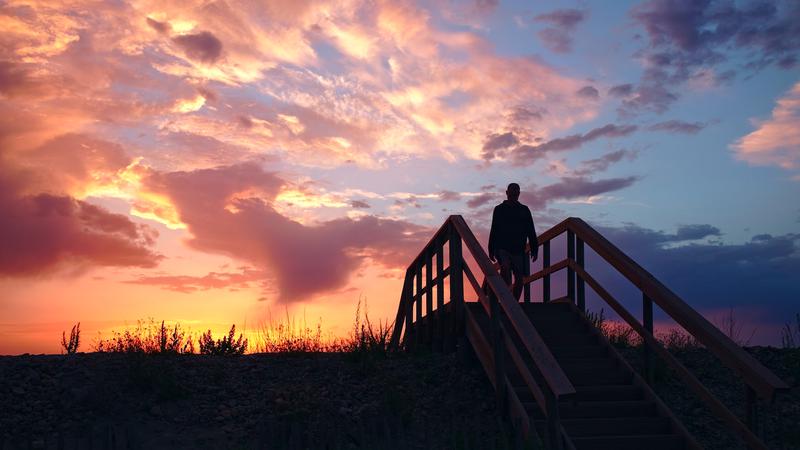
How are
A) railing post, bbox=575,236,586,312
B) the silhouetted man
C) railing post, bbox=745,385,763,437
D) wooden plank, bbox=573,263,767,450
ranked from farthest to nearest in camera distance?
the silhouetted man
railing post, bbox=575,236,586,312
wooden plank, bbox=573,263,767,450
railing post, bbox=745,385,763,437

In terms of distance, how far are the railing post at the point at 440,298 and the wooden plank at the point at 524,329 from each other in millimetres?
1243

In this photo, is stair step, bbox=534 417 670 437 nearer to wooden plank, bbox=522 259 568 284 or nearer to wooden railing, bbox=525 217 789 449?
wooden railing, bbox=525 217 789 449

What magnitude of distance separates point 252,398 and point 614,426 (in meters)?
4.15

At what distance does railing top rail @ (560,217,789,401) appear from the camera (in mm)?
5980

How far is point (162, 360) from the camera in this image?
9.59 m

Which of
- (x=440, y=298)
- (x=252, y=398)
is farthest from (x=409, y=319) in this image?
(x=252, y=398)

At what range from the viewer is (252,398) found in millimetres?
9000

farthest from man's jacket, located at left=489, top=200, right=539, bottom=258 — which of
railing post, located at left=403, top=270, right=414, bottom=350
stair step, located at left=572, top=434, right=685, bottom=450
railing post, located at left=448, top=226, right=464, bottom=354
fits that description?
stair step, located at left=572, top=434, right=685, bottom=450

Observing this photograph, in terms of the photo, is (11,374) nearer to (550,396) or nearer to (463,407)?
(463,407)

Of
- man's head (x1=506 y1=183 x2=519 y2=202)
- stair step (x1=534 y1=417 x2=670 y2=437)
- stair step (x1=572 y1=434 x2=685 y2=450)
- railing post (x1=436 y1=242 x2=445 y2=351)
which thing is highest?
man's head (x1=506 y1=183 x2=519 y2=202)

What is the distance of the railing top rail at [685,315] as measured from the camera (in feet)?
19.6

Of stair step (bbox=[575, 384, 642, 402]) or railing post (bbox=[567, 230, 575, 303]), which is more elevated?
railing post (bbox=[567, 230, 575, 303])

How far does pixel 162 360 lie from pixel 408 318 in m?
3.94

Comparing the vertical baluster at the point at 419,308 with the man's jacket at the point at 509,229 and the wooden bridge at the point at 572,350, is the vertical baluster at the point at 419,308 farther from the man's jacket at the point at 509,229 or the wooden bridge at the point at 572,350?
the man's jacket at the point at 509,229
